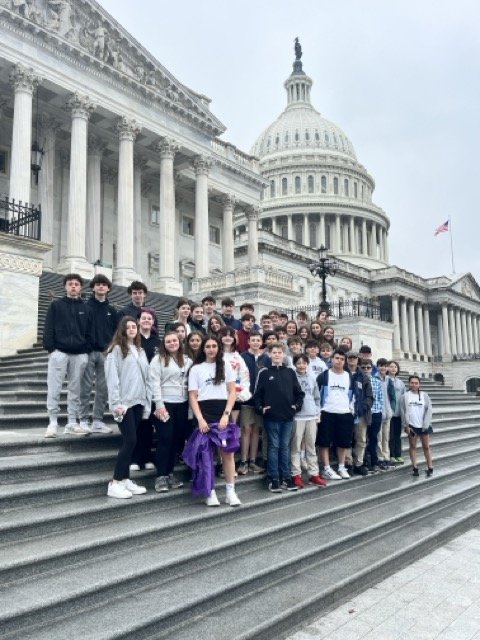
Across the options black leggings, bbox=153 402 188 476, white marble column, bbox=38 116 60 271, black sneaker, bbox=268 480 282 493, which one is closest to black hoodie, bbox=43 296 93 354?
black leggings, bbox=153 402 188 476

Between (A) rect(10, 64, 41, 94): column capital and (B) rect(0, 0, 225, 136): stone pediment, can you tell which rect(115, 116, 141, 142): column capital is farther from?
(A) rect(10, 64, 41, 94): column capital

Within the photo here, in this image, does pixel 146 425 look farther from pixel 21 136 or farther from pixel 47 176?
pixel 47 176

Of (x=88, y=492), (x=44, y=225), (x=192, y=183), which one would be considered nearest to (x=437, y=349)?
(x=192, y=183)

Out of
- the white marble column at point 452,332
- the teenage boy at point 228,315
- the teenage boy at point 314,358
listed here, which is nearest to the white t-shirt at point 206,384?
the teenage boy at point 314,358

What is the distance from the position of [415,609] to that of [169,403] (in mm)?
3338

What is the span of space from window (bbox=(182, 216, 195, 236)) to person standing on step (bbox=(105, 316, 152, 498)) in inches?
1283

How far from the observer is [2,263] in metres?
13.2

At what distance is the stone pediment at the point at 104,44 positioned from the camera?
2436 centimetres

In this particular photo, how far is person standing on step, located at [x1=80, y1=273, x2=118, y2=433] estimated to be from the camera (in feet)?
24.8

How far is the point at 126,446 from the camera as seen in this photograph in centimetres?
600

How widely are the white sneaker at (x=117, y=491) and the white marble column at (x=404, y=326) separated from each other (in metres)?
65.5

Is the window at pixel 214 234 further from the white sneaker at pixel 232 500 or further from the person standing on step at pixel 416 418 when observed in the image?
the white sneaker at pixel 232 500

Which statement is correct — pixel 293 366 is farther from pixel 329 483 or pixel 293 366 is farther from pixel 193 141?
pixel 193 141

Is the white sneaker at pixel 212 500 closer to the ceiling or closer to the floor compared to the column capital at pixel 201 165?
closer to the floor
